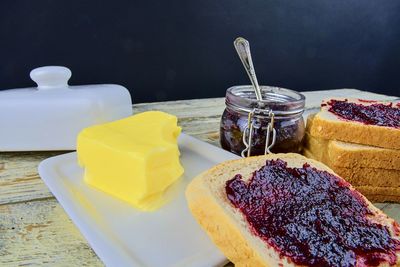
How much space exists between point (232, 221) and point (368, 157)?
0.49m

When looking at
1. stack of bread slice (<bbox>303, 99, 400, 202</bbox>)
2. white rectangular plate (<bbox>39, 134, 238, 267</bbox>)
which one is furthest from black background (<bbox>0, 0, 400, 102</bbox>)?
stack of bread slice (<bbox>303, 99, 400, 202</bbox>)

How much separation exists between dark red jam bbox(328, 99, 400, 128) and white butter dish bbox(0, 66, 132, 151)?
677mm

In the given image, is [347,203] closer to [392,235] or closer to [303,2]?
[392,235]

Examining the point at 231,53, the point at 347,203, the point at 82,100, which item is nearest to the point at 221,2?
the point at 231,53

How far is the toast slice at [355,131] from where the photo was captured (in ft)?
3.22

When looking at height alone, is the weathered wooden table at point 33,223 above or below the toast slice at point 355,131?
below

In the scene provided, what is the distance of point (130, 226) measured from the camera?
774 mm

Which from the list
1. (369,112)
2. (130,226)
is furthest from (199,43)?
(130,226)

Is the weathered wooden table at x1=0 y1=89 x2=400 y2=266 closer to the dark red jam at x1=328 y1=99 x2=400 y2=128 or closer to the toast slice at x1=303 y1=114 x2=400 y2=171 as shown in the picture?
the toast slice at x1=303 y1=114 x2=400 y2=171

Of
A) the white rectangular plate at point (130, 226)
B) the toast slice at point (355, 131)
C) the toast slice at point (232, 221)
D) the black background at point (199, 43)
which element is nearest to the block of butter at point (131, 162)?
the white rectangular plate at point (130, 226)

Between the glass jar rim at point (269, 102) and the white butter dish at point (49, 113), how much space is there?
14.7 inches

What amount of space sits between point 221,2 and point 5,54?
44.5 inches

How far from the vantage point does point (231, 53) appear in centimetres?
226

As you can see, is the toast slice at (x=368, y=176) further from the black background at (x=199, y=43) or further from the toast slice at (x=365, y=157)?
the black background at (x=199, y=43)
